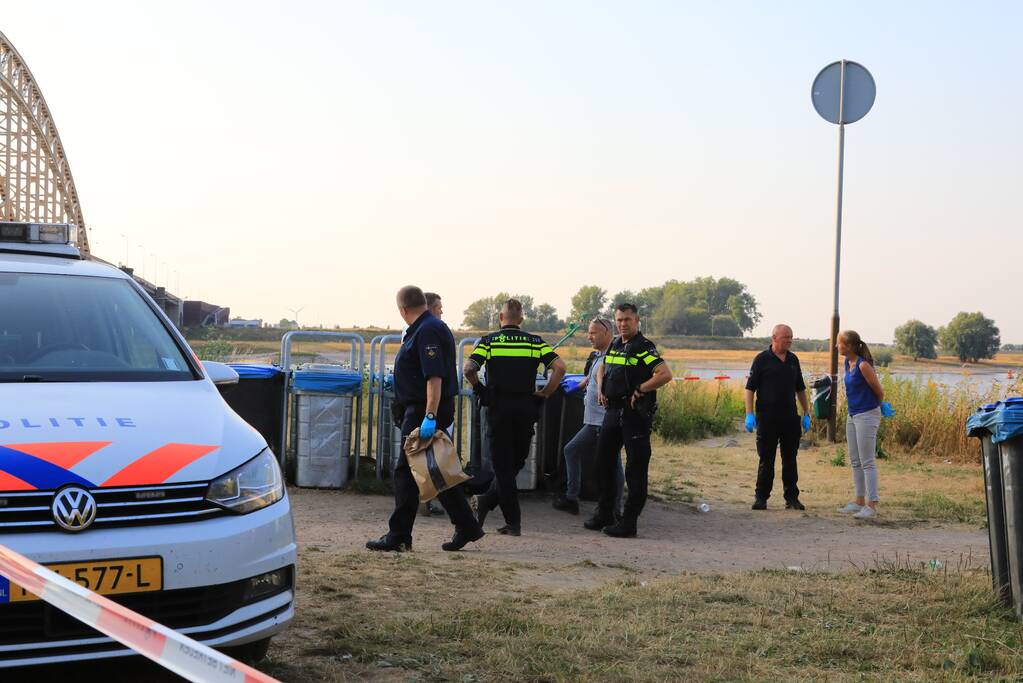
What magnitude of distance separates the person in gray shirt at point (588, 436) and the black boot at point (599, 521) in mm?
459

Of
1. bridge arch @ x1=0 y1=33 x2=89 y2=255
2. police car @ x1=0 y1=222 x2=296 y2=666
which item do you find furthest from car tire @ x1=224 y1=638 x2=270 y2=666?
bridge arch @ x1=0 y1=33 x2=89 y2=255

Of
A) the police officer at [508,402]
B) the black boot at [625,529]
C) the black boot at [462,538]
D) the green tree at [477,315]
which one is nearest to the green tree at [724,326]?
the green tree at [477,315]

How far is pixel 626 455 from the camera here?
8.95 metres

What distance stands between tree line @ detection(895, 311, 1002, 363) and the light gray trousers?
218 ft

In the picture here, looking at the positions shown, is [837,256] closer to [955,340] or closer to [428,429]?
[428,429]

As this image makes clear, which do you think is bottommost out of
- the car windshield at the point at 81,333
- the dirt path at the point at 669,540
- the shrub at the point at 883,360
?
the dirt path at the point at 669,540

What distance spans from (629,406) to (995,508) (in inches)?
131

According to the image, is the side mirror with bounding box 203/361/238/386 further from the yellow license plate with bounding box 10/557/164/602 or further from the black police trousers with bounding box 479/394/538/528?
the black police trousers with bounding box 479/394/538/528

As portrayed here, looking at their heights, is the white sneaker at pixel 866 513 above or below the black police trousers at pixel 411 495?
below

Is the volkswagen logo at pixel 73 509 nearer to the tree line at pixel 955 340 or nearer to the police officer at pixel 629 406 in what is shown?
the police officer at pixel 629 406

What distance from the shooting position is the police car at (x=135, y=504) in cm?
363

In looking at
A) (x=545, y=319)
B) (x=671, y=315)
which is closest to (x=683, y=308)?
(x=671, y=315)

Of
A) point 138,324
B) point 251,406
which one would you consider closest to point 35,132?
point 251,406

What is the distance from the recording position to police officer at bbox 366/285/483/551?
729cm
